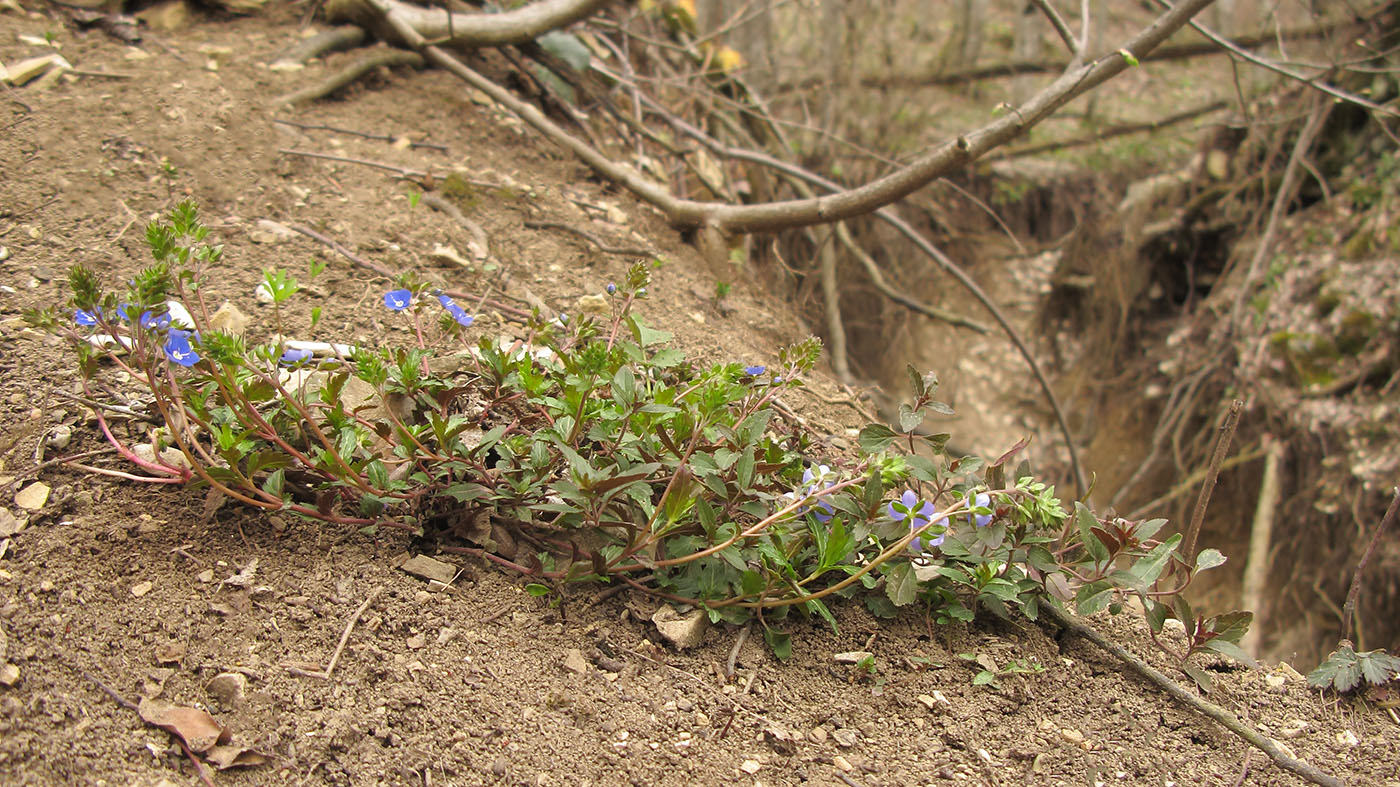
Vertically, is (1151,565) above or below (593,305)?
above

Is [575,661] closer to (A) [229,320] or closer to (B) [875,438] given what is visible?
(B) [875,438]

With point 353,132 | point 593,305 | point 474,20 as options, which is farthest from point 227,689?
point 474,20

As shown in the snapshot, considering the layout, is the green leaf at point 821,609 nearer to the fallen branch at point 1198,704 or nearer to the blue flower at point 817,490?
the blue flower at point 817,490

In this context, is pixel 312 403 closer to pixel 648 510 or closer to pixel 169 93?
pixel 648 510

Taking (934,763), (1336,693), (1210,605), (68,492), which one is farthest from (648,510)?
(1210,605)

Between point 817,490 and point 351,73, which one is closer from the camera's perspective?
point 817,490

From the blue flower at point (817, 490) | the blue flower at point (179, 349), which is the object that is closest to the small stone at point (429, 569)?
the blue flower at point (179, 349)

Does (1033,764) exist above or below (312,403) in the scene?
below

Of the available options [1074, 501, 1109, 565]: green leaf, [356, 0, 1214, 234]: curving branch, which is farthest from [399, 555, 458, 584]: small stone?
[356, 0, 1214, 234]: curving branch
